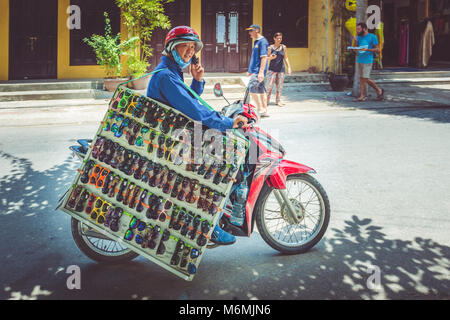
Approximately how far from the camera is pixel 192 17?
59.7ft

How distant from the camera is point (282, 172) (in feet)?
13.4

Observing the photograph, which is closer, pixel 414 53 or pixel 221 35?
pixel 221 35

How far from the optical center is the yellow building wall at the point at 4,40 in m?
16.8

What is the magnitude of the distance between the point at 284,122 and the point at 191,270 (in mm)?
7456

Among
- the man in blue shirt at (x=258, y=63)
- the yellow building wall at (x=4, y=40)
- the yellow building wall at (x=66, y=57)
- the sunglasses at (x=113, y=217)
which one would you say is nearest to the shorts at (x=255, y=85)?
the man in blue shirt at (x=258, y=63)

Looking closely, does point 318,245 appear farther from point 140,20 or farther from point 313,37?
point 313,37

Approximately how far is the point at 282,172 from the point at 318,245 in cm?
85

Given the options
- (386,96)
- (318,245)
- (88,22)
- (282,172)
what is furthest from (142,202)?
(88,22)

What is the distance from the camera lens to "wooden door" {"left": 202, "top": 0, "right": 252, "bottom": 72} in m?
18.4

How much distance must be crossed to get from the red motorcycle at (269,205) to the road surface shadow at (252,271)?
136 millimetres

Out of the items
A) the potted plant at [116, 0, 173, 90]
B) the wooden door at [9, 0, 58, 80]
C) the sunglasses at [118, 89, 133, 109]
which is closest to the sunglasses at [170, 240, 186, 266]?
the sunglasses at [118, 89, 133, 109]

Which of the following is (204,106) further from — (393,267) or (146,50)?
(146,50)

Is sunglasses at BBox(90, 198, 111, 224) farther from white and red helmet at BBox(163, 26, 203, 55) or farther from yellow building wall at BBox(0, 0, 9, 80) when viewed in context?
yellow building wall at BBox(0, 0, 9, 80)
